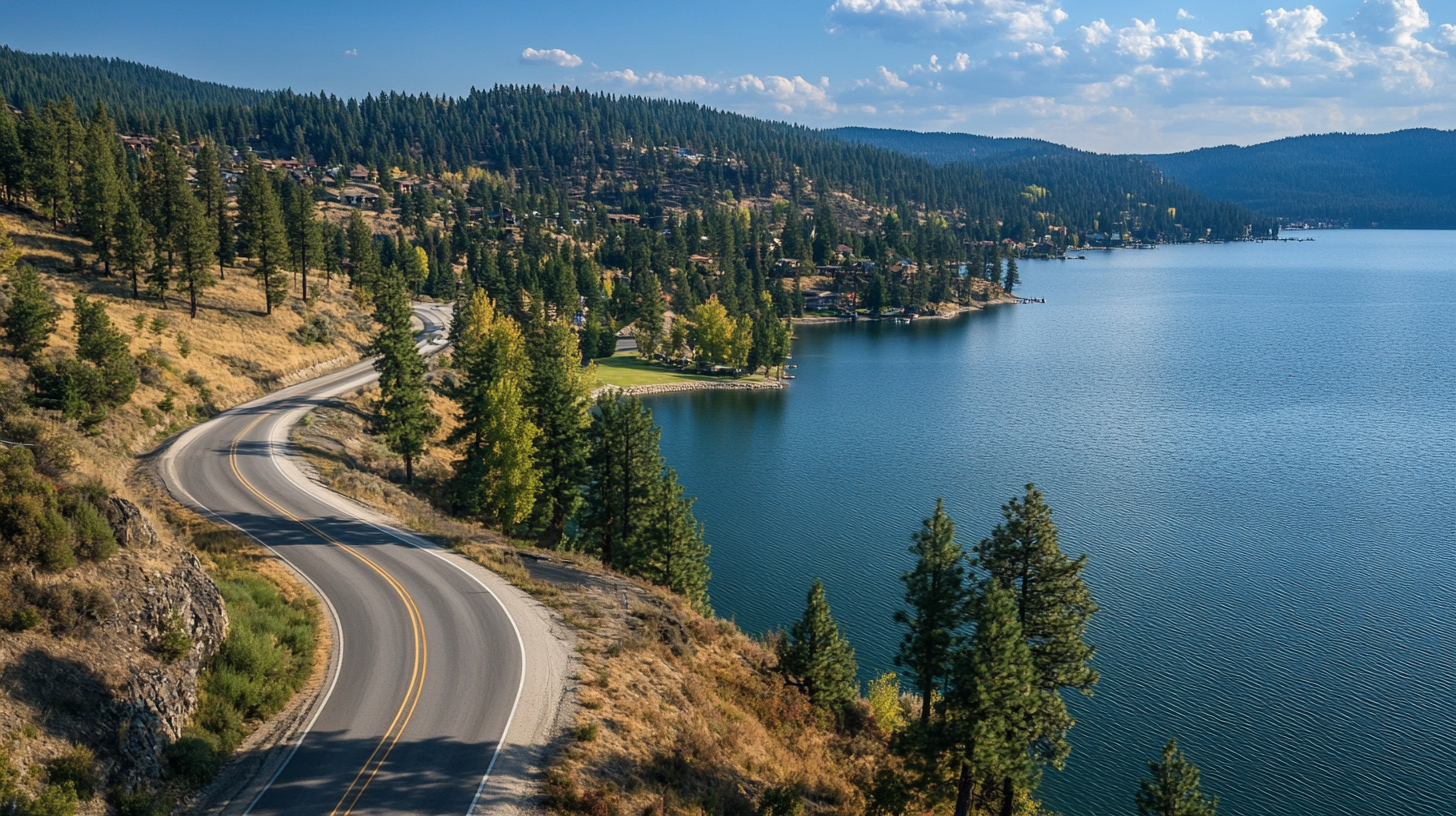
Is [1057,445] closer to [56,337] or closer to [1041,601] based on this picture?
[1041,601]

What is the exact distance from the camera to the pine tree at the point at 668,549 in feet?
150

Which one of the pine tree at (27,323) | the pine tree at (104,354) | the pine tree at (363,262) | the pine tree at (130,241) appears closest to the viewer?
the pine tree at (27,323)

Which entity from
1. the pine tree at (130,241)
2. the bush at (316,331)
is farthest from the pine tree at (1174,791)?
the pine tree at (130,241)

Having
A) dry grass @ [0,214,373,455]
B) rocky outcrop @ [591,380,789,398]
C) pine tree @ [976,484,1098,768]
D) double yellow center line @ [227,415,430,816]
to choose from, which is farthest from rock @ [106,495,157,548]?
rocky outcrop @ [591,380,789,398]

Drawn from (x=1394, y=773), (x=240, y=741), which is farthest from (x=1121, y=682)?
(x=240, y=741)

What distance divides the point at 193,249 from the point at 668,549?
5895cm

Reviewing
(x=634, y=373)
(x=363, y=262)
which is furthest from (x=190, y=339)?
(x=634, y=373)

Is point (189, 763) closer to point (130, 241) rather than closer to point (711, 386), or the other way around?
point (130, 241)

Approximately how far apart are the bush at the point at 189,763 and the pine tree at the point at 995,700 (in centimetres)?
2111

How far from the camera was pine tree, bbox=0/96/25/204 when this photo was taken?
8744cm

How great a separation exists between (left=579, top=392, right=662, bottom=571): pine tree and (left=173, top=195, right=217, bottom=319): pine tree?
2011 inches

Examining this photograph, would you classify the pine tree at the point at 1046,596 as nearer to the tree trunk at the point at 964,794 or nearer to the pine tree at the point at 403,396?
the tree trunk at the point at 964,794

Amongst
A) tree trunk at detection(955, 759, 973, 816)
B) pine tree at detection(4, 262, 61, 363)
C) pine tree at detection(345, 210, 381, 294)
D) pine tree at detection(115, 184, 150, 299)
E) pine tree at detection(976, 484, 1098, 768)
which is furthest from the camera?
pine tree at detection(345, 210, 381, 294)

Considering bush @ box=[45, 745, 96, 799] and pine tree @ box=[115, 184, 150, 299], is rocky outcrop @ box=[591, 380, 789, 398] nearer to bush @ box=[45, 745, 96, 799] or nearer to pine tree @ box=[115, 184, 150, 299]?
pine tree @ box=[115, 184, 150, 299]
